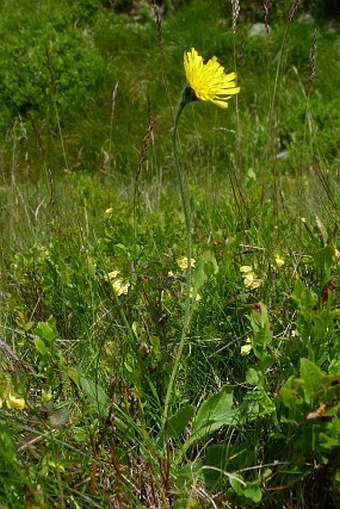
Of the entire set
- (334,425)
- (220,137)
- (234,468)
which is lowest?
(220,137)

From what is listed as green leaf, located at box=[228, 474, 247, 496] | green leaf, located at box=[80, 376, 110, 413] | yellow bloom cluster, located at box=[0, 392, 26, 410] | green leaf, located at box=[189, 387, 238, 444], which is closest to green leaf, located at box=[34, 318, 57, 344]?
green leaf, located at box=[80, 376, 110, 413]

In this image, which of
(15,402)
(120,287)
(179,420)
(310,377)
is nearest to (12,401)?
(15,402)

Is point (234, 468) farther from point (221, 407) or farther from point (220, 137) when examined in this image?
point (220, 137)

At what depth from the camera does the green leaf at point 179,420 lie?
4.74 ft

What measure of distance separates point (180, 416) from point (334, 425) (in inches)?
13.5

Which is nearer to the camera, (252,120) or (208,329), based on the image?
(208,329)

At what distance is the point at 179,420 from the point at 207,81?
2.22 ft

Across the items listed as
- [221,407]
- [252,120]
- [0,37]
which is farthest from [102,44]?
[221,407]

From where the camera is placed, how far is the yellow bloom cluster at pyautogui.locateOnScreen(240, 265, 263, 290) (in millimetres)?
1766

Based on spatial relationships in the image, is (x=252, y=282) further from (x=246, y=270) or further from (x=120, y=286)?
(x=120, y=286)

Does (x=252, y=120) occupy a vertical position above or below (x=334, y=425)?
below

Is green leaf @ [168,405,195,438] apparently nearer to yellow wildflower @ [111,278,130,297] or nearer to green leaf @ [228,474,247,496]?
green leaf @ [228,474,247,496]

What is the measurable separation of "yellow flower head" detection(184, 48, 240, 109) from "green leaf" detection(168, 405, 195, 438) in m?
0.60

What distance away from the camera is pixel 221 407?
150cm
